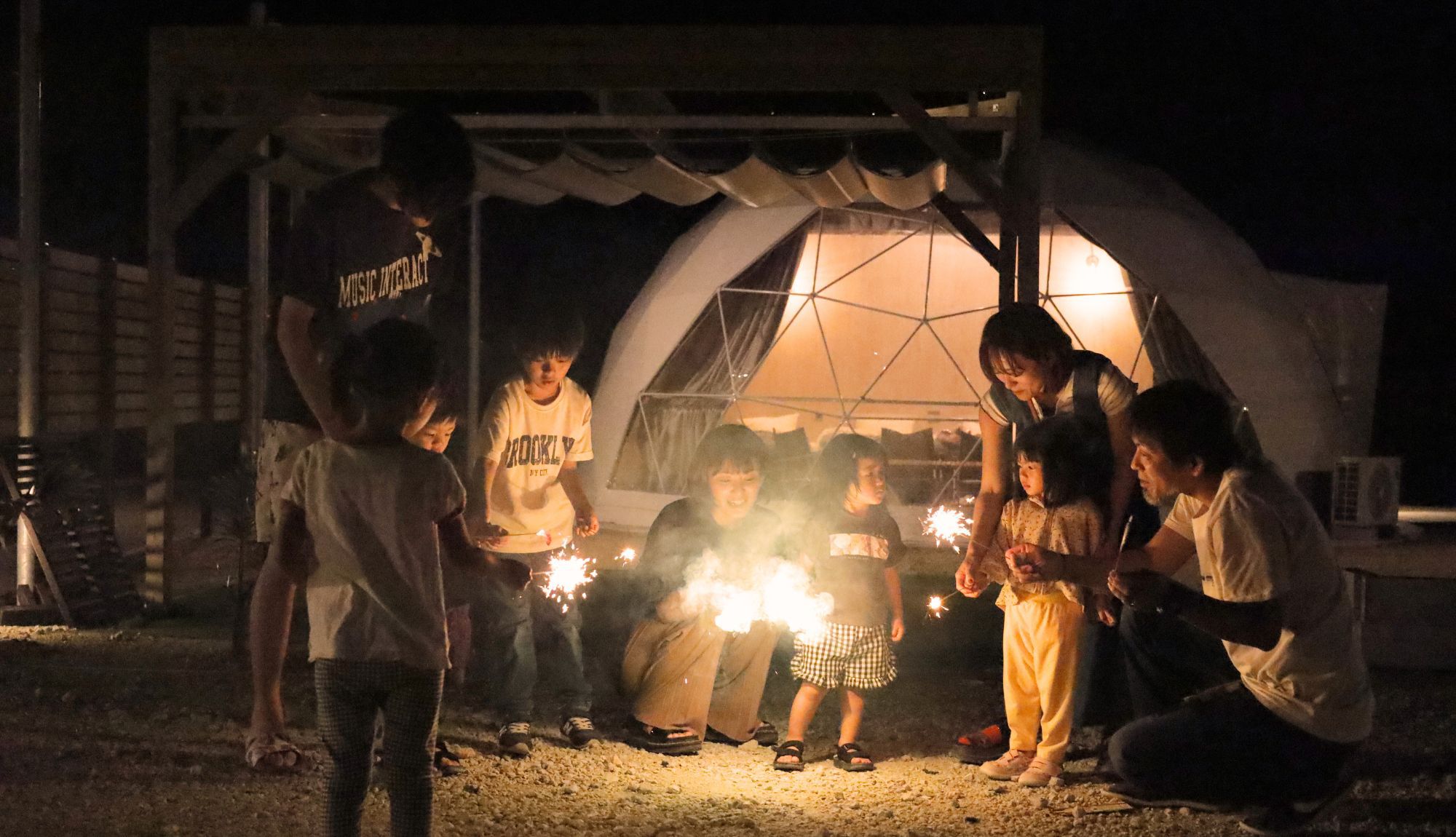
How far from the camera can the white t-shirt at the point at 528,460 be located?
4.54m

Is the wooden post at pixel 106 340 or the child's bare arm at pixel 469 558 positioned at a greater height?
the wooden post at pixel 106 340

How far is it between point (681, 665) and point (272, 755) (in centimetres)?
136

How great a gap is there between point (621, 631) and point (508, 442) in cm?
181

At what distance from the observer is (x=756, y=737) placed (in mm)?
4785

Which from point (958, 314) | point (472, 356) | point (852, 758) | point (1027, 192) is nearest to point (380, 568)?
point (852, 758)

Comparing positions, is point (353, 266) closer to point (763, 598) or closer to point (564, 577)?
point (564, 577)

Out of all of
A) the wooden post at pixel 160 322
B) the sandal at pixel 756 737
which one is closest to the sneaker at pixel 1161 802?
the sandal at pixel 756 737

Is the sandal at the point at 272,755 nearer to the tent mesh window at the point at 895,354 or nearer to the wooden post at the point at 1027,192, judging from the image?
the wooden post at the point at 1027,192

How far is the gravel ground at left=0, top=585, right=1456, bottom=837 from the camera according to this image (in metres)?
3.71

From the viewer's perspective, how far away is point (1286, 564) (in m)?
3.35

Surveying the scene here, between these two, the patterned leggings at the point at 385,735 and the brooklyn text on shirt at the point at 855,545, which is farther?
the brooklyn text on shirt at the point at 855,545

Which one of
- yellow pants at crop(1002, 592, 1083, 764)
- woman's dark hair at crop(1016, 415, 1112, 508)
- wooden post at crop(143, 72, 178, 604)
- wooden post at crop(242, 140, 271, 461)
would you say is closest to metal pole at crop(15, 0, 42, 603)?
wooden post at crop(143, 72, 178, 604)

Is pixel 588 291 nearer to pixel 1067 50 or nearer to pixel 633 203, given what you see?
pixel 633 203

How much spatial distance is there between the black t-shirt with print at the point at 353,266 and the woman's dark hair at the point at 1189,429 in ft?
6.93
